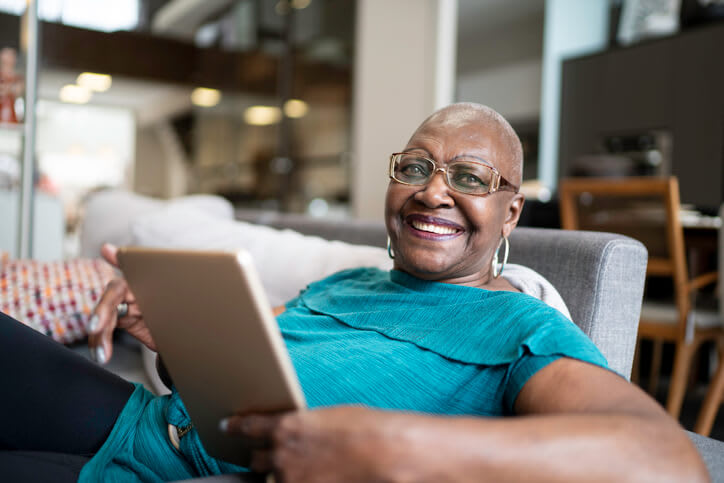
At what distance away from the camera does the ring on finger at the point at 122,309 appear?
997 millimetres

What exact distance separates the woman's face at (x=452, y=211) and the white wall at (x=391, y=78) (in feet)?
10.3

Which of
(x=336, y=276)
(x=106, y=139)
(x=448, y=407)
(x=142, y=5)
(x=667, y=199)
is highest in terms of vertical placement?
(x=142, y=5)

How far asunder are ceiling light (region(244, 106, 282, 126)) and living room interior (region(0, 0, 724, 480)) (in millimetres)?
18

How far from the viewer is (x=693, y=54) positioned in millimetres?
4293

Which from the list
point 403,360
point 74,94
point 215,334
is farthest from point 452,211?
point 74,94

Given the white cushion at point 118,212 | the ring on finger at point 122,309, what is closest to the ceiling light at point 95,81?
the white cushion at point 118,212

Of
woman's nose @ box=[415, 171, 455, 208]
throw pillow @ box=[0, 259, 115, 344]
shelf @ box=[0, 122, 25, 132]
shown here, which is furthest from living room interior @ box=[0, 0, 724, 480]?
woman's nose @ box=[415, 171, 455, 208]

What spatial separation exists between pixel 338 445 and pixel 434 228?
524mm

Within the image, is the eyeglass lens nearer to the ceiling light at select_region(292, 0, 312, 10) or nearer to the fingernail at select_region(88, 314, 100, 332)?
the fingernail at select_region(88, 314, 100, 332)

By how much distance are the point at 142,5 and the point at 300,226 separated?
3.63 m

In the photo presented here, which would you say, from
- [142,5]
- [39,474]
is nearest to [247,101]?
[142,5]

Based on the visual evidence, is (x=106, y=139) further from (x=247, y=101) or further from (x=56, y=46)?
(x=247, y=101)

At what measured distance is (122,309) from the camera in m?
1.00

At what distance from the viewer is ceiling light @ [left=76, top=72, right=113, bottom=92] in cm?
455
